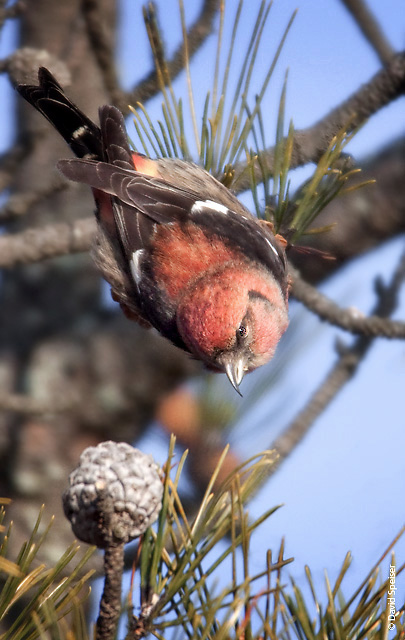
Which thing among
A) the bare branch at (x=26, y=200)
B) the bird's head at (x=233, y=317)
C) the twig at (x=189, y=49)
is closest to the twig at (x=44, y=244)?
the bare branch at (x=26, y=200)

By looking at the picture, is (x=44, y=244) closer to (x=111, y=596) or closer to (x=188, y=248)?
(x=188, y=248)

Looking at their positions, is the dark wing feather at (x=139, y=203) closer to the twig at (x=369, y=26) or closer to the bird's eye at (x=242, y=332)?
the bird's eye at (x=242, y=332)

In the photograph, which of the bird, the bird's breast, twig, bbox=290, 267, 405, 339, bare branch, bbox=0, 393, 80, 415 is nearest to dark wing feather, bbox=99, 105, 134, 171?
the bird

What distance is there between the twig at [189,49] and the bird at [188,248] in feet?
0.86

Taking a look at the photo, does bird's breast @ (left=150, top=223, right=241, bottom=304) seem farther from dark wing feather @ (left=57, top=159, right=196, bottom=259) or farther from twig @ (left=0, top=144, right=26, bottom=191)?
twig @ (left=0, top=144, right=26, bottom=191)

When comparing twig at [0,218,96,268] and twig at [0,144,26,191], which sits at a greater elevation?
twig at [0,144,26,191]

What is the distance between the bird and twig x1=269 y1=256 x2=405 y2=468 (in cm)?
36

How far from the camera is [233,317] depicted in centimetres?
79

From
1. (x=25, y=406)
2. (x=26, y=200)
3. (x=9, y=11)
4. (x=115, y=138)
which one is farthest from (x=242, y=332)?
(x=9, y=11)

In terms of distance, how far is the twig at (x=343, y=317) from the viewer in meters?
1.18

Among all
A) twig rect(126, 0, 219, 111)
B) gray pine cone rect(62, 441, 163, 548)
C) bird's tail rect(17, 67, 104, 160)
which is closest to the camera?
gray pine cone rect(62, 441, 163, 548)

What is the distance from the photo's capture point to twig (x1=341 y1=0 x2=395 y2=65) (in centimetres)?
116

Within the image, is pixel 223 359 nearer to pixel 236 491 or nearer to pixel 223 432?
pixel 236 491

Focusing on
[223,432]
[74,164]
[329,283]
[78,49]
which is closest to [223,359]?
[74,164]
